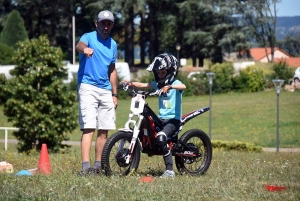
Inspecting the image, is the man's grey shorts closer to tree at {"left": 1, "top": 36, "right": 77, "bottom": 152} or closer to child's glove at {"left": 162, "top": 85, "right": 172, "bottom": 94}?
child's glove at {"left": 162, "top": 85, "right": 172, "bottom": 94}

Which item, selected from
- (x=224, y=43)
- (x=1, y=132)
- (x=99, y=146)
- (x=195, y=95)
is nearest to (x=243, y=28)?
(x=224, y=43)

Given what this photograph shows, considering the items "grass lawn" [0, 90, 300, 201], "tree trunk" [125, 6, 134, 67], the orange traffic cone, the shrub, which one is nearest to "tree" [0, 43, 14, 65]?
"tree trunk" [125, 6, 134, 67]

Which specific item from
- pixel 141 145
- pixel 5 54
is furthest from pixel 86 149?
pixel 5 54

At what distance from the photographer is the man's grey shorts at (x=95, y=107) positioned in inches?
355

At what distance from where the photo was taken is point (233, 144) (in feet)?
67.1

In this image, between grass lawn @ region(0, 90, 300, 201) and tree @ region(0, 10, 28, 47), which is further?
tree @ region(0, 10, 28, 47)

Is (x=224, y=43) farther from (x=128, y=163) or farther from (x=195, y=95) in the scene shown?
(x=128, y=163)

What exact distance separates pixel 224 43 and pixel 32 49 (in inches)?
1495

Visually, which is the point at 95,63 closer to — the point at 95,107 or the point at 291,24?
the point at 95,107

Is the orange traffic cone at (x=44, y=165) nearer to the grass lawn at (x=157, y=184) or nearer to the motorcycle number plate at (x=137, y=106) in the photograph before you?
the grass lawn at (x=157, y=184)

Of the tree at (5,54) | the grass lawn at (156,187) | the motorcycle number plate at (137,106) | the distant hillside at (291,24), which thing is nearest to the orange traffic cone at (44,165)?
the grass lawn at (156,187)

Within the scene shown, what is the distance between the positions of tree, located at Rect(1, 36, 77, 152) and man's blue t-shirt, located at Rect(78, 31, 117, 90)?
604 inches

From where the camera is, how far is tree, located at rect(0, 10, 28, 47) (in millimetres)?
58062

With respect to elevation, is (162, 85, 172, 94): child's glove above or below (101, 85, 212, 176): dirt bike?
above
